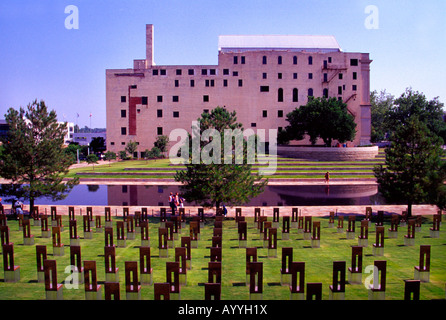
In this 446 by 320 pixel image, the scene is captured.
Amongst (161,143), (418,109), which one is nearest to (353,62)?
(418,109)

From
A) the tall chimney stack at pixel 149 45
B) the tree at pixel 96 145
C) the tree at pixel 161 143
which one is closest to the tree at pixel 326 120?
the tree at pixel 161 143

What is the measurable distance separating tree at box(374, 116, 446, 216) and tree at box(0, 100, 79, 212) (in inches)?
780

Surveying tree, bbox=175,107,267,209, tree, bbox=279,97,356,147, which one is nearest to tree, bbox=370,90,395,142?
tree, bbox=279,97,356,147

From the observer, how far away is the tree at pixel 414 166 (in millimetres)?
18906

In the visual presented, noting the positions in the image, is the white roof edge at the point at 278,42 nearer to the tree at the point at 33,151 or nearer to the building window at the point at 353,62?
the building window at the point at 353,62

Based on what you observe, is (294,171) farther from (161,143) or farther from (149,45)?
(149,45)

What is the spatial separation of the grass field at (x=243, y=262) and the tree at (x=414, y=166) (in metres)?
2.16

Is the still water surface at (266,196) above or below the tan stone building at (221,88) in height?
below

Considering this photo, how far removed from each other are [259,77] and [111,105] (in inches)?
1079

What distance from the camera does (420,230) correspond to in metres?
17.0

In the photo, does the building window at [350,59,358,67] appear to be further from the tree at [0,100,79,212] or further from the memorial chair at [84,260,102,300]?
the memorial chair at [84,260,102,300]

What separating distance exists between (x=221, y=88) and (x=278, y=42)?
58.7ft
